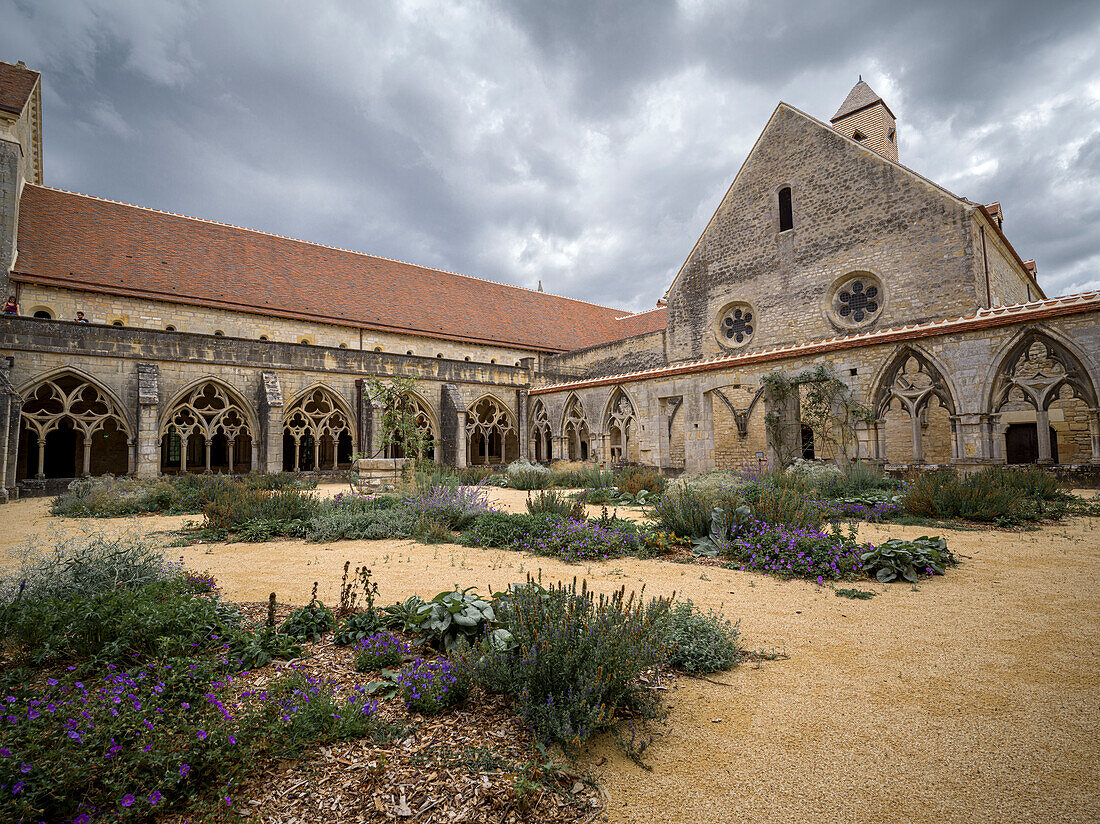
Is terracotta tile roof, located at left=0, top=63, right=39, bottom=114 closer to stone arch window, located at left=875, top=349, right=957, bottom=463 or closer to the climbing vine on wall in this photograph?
the climbing vine on wall

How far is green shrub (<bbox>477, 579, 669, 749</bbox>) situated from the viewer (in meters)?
1.89

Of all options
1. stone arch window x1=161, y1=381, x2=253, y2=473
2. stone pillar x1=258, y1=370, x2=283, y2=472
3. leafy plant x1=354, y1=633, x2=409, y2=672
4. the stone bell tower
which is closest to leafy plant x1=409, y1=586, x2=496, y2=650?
leafy plant x1=354, y1=633, x2=409, y2=672

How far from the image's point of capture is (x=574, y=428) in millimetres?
16203

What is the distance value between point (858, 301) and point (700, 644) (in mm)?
15066

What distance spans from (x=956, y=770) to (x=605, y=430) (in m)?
12.5

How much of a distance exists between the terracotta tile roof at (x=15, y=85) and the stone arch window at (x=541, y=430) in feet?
54.0

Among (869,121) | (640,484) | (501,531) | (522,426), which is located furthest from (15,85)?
(869,121)

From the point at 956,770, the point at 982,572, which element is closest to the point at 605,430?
the point at 982,572

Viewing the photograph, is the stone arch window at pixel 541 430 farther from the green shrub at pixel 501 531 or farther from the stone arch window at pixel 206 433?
the green shrub at pixel 501 531

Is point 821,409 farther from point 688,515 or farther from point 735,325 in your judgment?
point 735,325

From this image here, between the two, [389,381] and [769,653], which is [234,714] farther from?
[389,381]

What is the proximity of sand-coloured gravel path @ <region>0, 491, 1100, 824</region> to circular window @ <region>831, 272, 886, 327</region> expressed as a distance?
38.3ft

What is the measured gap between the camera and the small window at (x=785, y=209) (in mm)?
A: 16297

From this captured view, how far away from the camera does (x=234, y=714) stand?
185 cm
